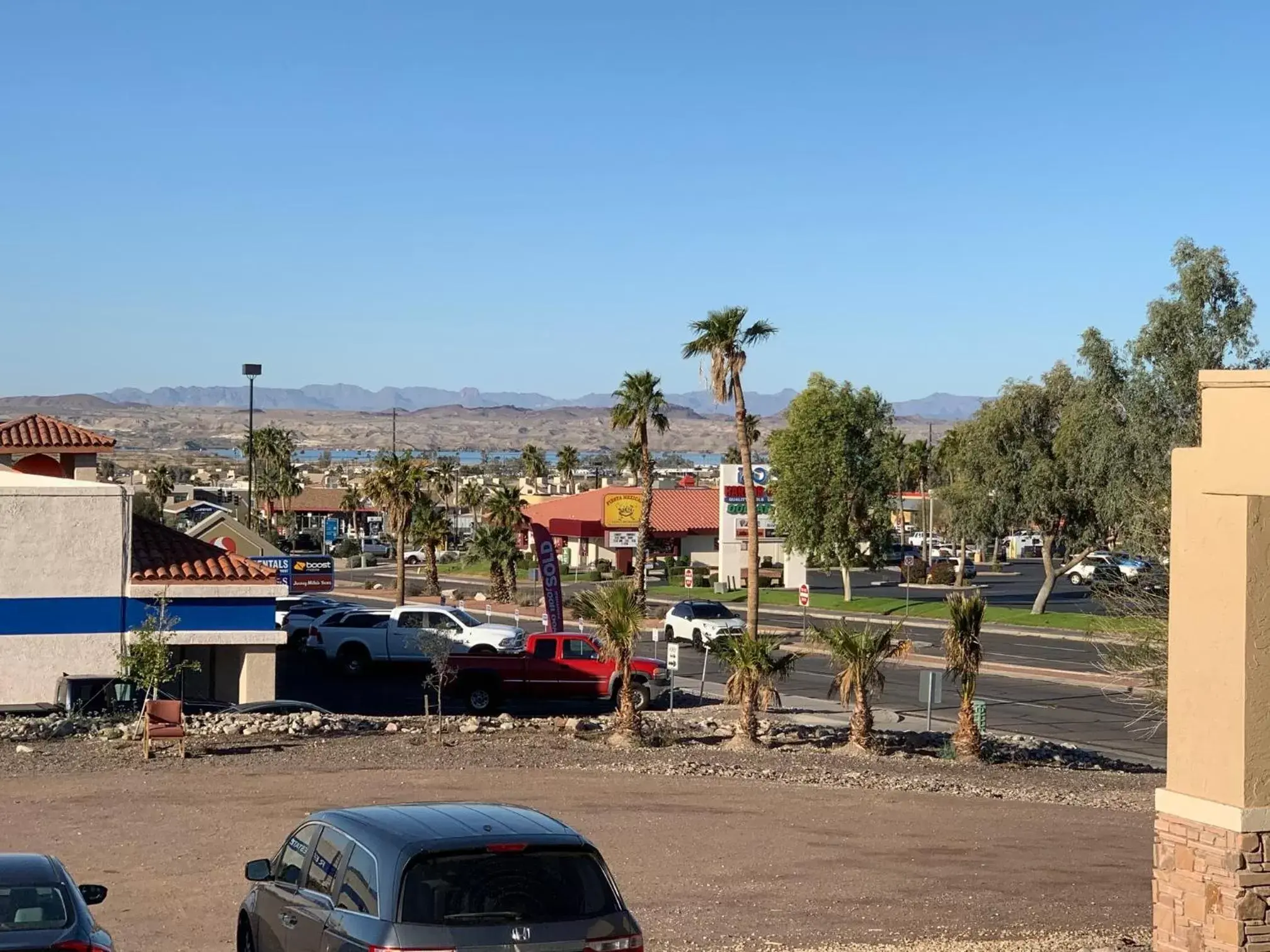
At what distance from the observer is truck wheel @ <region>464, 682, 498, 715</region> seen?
31312 mm

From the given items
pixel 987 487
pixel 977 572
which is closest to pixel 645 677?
pixel 987 487

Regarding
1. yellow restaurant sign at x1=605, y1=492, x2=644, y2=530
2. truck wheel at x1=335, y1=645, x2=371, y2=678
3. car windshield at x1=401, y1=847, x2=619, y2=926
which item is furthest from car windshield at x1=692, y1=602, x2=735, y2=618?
car windshield at x1=401, y1=847, x2=619, y2=926

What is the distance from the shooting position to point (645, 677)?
33500mm

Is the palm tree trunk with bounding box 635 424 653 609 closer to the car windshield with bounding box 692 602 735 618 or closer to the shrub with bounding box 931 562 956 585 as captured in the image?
the car windshield with bounding box 692 602 735 618

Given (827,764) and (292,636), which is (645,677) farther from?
(292,636)

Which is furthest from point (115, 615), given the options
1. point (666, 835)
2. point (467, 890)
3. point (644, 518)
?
point (644, 518)

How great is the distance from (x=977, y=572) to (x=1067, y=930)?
264ft

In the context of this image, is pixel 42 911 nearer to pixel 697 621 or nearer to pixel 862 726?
pixel 862 726

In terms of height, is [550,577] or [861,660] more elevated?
[550,577]

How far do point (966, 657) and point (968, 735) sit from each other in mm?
1476

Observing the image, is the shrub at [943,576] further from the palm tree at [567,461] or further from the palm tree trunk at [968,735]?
the palm tree trunk at [968,735]

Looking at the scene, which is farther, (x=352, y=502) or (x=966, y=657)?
(x=352, y=502)

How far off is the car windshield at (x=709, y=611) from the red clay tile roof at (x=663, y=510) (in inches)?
1338

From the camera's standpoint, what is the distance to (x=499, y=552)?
6806 cm
